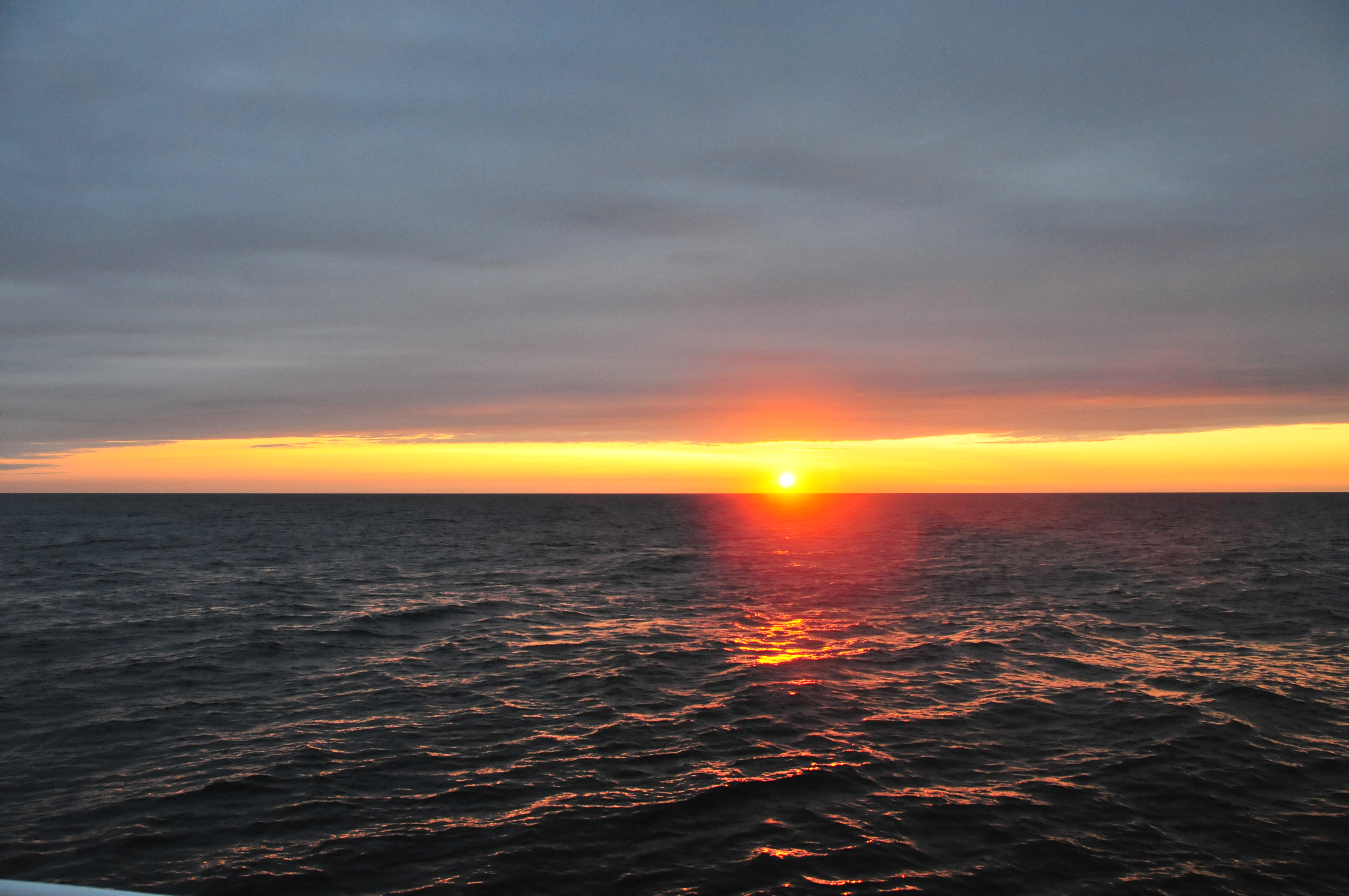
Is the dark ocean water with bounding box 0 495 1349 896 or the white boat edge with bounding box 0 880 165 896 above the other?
the white boat edge with bounding box 0 880 165 896

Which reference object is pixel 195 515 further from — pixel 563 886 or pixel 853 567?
pixel 563 886

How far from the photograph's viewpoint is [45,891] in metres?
4.32

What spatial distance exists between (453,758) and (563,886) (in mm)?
5639

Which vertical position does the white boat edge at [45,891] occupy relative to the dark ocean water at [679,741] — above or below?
above

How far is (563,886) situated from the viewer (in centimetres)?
1109

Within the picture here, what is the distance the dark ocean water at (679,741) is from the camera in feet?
38.5

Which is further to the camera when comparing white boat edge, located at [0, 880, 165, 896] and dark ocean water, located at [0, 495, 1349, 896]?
dark ocean water, located at [0, 495, 1349, 896]

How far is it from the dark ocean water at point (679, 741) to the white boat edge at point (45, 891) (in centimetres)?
740

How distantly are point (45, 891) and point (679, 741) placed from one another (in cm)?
1369

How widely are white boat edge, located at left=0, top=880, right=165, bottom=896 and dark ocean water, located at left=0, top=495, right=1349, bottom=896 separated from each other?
7404 millimetres

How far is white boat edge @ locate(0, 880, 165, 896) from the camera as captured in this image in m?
4.19

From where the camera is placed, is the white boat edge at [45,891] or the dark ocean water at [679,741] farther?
the dark ocean water at [679,741]

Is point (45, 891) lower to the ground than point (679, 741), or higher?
higher

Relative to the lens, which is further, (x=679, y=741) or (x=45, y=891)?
(x=679, y=741)
